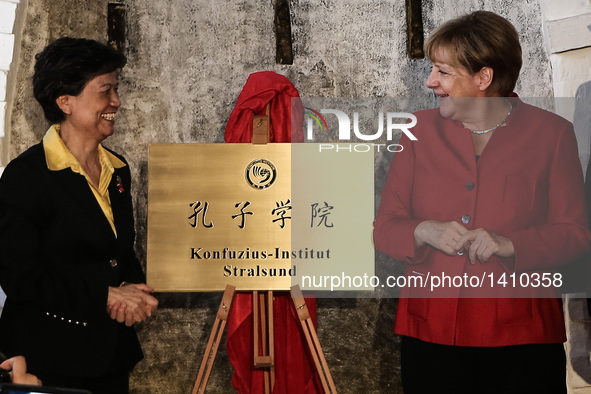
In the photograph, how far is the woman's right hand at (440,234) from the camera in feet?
9.37

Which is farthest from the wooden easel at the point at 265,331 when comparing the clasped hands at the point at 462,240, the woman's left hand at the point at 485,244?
the woman's left hand at the point at 485,244

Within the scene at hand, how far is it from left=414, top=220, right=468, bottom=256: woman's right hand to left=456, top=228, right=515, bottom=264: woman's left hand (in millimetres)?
27

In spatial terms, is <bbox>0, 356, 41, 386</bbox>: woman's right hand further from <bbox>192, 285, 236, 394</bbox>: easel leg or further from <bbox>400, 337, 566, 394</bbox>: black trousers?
<bbox>400, 337, 566, 394</bbox>: black trousers

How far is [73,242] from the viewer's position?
2.76 meters

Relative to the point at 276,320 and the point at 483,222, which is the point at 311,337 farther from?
the point at 483,222

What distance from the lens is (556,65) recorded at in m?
3.64

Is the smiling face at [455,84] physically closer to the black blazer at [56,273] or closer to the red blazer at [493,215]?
the red blazer at [493,215]

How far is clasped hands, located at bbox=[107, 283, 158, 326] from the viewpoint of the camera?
9.21ft

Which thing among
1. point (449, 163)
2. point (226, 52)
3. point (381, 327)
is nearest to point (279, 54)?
point (226, 52)

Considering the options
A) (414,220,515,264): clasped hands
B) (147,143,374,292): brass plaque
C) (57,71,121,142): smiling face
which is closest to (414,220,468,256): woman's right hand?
(414,220,515,264): clasped hands

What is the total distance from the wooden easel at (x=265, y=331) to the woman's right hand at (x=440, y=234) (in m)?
0.56

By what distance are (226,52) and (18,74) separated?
3.34 feet

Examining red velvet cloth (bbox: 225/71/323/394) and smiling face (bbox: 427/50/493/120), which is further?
red velvet cloth (bbox: 225/71/323/394)

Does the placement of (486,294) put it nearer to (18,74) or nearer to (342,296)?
(342,296)
